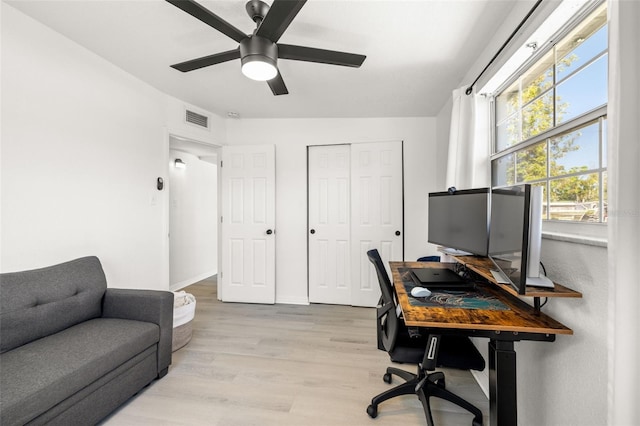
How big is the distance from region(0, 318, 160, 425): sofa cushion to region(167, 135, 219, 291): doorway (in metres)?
2.17

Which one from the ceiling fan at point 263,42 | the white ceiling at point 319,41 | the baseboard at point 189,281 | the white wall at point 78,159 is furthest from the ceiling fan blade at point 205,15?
the baseboard at point 189,281

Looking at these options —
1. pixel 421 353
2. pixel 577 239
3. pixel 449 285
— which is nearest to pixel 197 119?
pixel 449 285

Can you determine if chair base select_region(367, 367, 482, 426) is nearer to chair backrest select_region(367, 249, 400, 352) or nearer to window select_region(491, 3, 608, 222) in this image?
chair backrest select_region(367, 249, 400, 352)

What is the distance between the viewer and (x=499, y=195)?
1267 mm

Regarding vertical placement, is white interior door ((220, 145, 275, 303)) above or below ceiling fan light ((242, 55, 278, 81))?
below

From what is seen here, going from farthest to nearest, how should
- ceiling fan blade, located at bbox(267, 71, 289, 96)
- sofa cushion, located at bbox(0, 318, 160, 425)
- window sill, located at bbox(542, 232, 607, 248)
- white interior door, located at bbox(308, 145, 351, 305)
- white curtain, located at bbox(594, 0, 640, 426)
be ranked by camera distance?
white interior door, located at bbox(308, 145, 351, 305), ceiling fan blade, located at bbox(267, 71, 289, 96), sofa cushion, located at bbox(0, 318, 160, 425), window sill, located at bbox(542, 232, 607, 248), white curtain, located at bbox(594, 0, 640, 426)

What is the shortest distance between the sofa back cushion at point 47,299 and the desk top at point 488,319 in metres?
2.08

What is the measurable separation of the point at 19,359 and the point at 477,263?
250cm

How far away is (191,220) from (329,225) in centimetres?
247

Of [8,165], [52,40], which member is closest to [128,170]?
[8,165]

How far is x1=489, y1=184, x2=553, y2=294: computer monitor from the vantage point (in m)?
0.98

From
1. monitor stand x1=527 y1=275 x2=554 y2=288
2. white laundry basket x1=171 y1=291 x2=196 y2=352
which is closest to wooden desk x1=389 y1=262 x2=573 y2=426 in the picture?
monitor stand x1=527 y1=275 x2=554 y2=288

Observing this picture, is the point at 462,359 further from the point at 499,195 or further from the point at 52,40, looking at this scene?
the point at 52,40

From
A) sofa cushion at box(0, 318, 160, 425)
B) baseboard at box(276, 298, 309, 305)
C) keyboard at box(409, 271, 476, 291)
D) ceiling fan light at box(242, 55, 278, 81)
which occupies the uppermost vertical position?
ceiling fan light at box(242, 55, 278, 81)
